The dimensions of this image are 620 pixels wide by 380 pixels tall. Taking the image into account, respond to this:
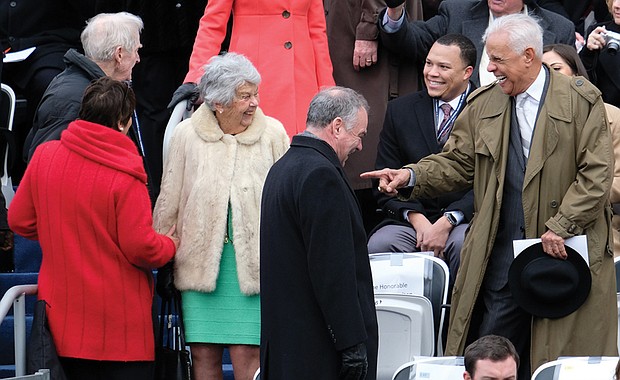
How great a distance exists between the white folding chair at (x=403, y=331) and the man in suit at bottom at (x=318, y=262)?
110 cm

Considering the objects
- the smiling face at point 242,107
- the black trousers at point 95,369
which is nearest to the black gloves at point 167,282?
the black trousers at point 95,369

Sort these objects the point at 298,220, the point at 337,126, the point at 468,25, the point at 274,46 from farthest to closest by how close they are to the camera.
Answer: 1. the point at 468,25
2. the point at 274,46
3. the point at 337,126
4. the point at 298,220

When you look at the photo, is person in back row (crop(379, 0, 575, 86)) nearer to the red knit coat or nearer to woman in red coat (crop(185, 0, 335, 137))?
woman in red coat (crop(185, 0, 335, 137))

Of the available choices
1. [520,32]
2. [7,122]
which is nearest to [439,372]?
[520,32]

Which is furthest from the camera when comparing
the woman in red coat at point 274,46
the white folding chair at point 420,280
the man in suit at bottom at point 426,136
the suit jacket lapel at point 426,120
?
the woman in red coat at point 274,46

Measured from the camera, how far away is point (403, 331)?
6945mm

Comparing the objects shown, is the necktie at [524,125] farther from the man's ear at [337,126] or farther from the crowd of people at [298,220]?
the man's ear at [337,126]

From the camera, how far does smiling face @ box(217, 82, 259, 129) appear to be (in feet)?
22.7

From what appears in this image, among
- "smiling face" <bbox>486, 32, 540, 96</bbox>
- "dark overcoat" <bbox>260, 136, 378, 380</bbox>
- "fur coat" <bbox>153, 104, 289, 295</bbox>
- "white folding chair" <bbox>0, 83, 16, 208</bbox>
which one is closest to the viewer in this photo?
"dark overcoat" <bbox>260, 136, 378, 380</bbox>

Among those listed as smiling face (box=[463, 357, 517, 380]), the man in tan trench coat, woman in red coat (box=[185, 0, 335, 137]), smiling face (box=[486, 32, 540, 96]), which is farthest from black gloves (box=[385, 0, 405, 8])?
smiling face (box=[463, 357, 517, 380])

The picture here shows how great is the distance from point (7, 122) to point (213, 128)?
2.26 m

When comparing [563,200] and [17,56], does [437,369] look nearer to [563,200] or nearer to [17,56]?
[563,200]

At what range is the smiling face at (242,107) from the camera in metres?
6.92

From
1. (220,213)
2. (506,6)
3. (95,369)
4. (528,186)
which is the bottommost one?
(95,369)
